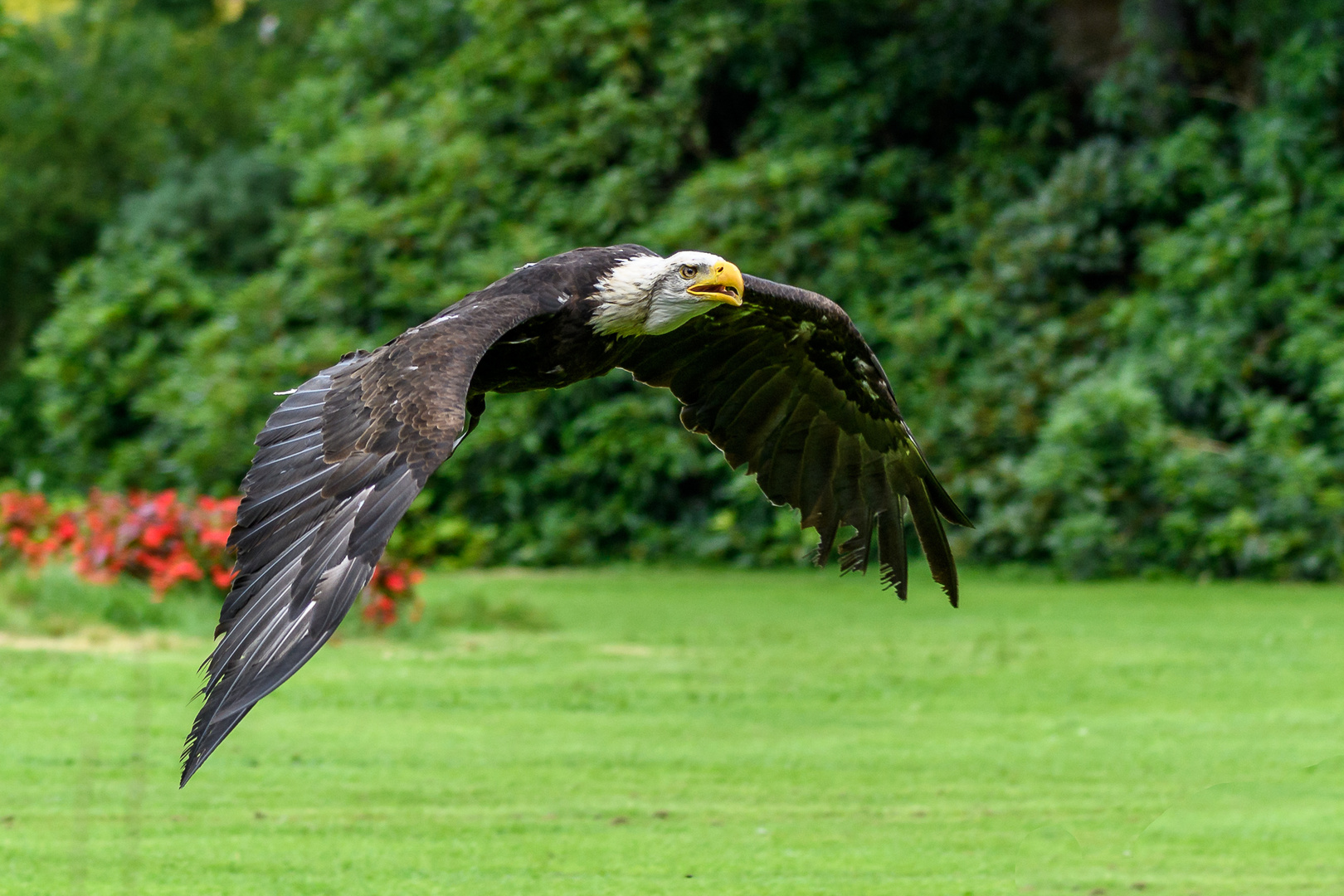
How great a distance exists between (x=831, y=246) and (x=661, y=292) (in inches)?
373

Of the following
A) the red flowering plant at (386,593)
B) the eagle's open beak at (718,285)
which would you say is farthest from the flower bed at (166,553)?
the eagle's open beak at (718,285)

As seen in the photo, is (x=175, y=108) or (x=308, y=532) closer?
(x=308, y=532)

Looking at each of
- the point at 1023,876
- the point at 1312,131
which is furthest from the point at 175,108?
the point at 1023,876

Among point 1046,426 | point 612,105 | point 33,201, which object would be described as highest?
point 612,105

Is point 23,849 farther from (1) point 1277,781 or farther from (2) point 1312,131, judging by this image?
(2) point 1312,131

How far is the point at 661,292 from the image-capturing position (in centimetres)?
565

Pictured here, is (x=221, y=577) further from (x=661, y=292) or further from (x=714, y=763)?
(x=661, y=292)

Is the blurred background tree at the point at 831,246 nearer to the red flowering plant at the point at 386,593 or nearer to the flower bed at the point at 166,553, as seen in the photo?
the flower bed at the point at 166,553

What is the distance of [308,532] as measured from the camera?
4.43 meters

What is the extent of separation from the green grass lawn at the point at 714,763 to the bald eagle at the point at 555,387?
936mm

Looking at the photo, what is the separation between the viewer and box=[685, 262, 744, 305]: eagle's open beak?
561 cm

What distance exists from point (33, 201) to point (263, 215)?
2.82m

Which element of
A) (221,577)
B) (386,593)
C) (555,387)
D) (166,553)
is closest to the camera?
(555,387)

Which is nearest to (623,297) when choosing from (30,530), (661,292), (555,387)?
(661,292)
